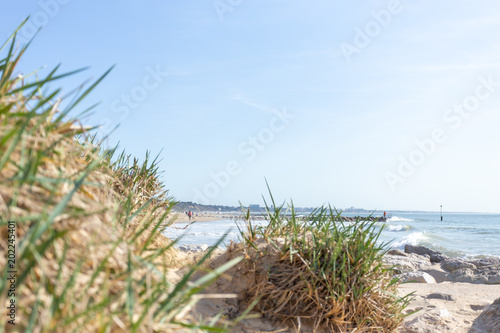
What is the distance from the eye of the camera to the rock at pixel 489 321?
4078 millimetres

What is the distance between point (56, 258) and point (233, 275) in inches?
81.2

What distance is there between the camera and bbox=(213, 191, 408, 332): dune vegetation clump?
2.85m

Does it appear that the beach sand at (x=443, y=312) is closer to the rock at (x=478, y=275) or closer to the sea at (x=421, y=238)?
the sea at (x=421, y=238)

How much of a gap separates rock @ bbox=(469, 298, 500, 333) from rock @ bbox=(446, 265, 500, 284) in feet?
14.9

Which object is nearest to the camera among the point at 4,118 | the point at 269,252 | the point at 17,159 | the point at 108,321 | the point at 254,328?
the point at 108,321

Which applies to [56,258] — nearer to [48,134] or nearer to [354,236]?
[48,134]

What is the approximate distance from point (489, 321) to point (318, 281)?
8.13 feet

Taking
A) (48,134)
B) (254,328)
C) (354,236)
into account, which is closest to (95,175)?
(48,134)

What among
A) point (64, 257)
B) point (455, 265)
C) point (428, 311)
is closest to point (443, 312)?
point (428, 311)

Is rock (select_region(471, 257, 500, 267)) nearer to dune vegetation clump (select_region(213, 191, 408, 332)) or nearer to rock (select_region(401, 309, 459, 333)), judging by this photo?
rock (select_region(401, 309, 459, 333))

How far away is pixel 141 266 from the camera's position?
1316 mm

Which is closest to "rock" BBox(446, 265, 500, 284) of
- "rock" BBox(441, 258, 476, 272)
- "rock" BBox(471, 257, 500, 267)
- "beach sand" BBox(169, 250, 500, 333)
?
"rock" BBox(471, 257, 500, 267)

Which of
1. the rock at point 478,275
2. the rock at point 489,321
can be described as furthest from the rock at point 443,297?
the rock at point 478,275

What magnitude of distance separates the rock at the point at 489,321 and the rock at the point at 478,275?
4.55m
